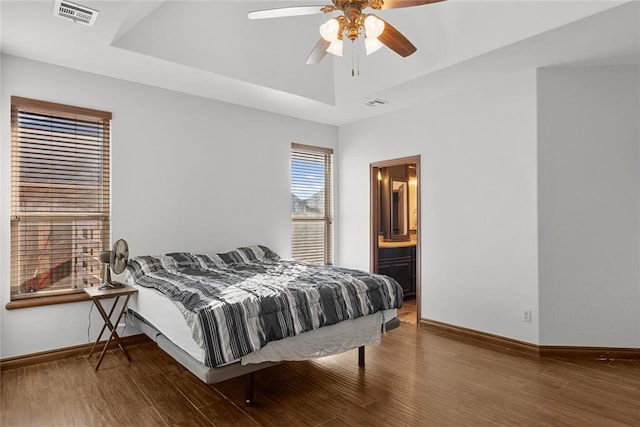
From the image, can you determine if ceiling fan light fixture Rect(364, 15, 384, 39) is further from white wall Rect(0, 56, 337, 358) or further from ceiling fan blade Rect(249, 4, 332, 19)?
white wall Rect(0, 56, 337, 358)

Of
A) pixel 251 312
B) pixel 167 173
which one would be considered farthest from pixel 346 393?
pixel 167 173

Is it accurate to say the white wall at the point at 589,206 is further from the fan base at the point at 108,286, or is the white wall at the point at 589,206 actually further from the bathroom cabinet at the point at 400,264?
the fan base at the point at 108,286

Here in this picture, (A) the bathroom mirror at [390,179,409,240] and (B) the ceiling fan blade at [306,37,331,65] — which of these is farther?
(A) the bathroom mirror at [390,179,409,240]

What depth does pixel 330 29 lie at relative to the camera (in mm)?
2488

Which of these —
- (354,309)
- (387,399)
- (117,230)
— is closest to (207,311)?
(354,309)

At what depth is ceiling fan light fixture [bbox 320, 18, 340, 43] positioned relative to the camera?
97.0 inches

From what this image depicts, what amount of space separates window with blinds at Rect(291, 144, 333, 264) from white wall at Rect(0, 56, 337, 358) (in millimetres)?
206

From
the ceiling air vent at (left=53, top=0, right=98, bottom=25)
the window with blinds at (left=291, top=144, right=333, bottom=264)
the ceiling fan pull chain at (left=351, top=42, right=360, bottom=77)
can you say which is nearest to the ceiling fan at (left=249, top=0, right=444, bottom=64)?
the ceiling air vent at (left=53, top=0, right=98, bottom=25)

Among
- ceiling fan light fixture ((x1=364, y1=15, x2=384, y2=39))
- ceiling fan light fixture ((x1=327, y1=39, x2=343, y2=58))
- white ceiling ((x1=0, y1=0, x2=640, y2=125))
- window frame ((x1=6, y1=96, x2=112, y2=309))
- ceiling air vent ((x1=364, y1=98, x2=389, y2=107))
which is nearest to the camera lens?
ceiling fan light fixture ((x1=364, y1=15, x2=384, y2=39))

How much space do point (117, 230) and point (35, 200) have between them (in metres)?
0.72

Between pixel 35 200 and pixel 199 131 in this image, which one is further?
pixel 199 131

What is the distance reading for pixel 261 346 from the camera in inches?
96.0

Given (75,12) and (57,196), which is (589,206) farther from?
(57,196)

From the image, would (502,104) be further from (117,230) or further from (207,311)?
(117,230)
